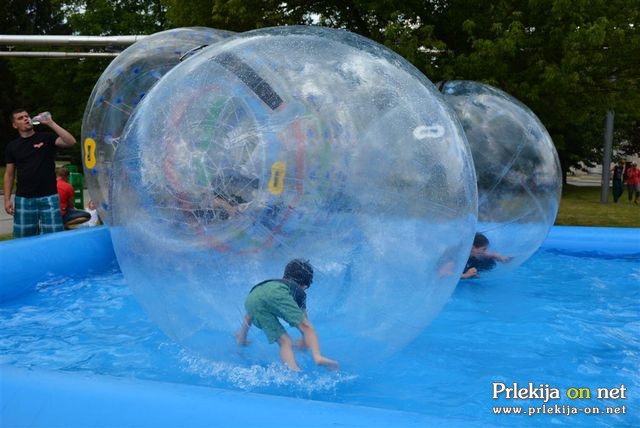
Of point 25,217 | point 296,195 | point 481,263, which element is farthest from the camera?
point 25,217

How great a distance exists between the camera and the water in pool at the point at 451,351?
11.6 feet

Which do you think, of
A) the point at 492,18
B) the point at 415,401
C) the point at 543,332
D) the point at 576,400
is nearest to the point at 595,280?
the point at 543,332

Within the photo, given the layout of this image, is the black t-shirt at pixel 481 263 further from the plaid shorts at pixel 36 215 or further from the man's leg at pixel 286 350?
Answer: the plaid shorts at pixel 36 215

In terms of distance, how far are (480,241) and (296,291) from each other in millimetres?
2877

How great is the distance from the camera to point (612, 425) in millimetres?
3318

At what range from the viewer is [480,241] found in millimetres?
5695

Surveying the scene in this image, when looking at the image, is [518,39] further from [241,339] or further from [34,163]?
[241,339]

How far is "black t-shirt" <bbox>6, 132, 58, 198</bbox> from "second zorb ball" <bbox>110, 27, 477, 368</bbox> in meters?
3.36

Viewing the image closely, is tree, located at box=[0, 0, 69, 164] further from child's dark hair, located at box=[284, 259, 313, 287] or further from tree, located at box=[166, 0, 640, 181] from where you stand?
child's dark hair, located at box=[284, 259, 313, 287]

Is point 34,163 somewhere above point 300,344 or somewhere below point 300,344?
above

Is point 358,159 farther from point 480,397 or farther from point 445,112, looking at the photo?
point 480,397

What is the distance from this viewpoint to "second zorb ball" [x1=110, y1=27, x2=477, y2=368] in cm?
Answer: 314

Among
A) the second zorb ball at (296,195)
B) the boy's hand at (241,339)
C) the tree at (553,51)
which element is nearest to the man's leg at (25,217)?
the second zorb ball at (296,195)

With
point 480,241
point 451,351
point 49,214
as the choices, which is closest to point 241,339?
point 451,351
